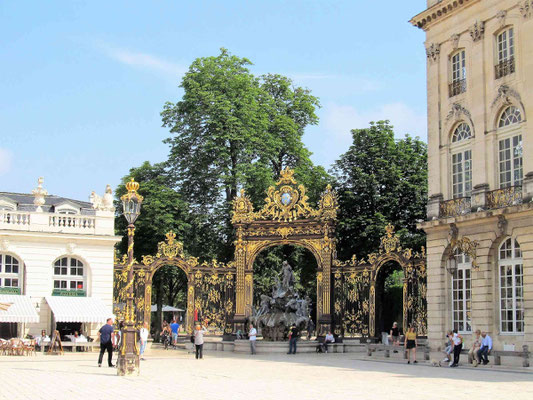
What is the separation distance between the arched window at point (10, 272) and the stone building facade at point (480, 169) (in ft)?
57.2

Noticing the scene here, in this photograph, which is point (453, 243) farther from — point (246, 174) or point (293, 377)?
point (246, 174)

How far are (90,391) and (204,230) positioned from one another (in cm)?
2820

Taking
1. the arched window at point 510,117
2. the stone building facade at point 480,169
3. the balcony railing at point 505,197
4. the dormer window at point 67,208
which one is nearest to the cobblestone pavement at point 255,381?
the stone building facade at point 480,169

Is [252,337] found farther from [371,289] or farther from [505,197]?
[505,197]

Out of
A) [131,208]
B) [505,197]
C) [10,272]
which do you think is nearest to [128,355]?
[131,208]

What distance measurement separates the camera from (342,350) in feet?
121

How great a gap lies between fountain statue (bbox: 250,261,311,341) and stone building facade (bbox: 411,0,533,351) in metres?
6.79

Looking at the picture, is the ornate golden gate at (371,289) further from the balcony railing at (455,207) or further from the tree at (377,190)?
the tree at (377,190)

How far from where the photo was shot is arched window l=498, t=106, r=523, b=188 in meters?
29.8

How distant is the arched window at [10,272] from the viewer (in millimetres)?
35969

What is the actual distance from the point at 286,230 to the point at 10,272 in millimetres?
12424

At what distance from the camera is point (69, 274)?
37375 millimetres

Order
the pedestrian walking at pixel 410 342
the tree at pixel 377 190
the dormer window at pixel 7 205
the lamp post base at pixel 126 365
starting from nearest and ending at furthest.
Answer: the lamp post base at pixel 126 365, the pedestrian walking at pixel 410 342, the dormer window at pixel 7 205, the tree at pixel 377 190

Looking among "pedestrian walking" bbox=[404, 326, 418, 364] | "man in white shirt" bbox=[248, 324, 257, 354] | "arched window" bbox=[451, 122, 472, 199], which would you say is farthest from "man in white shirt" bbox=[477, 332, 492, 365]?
"man in white shirt" bbox=[248, 324, 257, 354]
